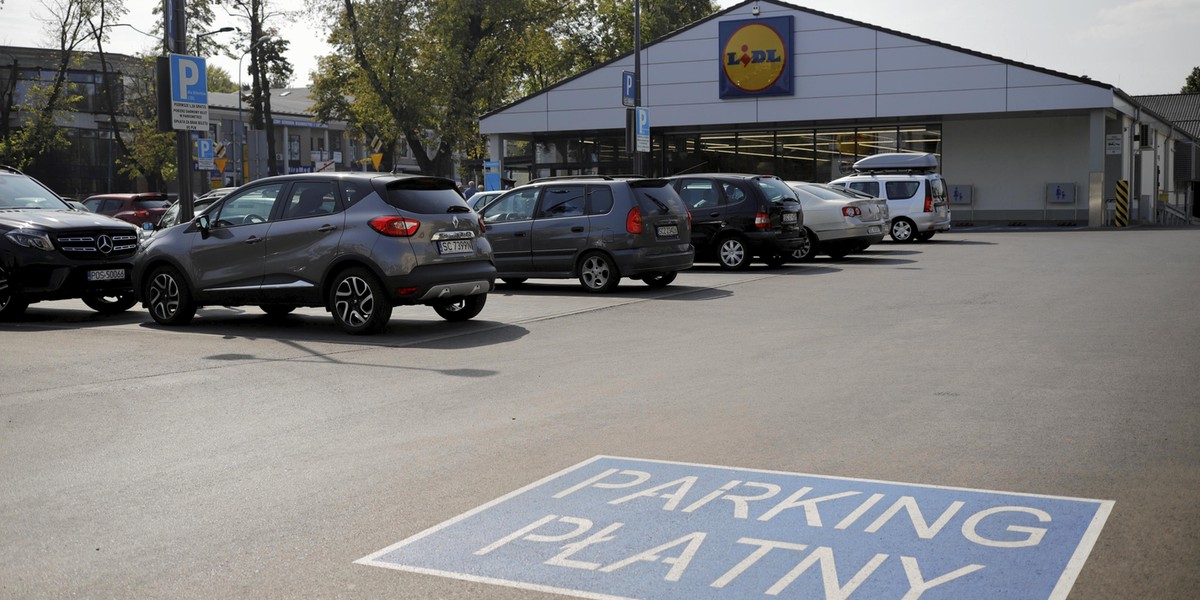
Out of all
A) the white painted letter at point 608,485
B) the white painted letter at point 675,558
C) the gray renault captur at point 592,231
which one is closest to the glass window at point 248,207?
the gray renault captur at point 592,231

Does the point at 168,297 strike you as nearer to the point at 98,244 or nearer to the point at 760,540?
the point at 98,244

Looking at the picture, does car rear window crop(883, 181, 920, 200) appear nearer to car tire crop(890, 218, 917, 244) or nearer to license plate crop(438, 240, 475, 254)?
car tire crop(890, 218, 917, 244)

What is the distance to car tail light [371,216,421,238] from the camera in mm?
12273

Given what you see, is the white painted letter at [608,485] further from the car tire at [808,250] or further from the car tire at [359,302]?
the car tire at [808,250]

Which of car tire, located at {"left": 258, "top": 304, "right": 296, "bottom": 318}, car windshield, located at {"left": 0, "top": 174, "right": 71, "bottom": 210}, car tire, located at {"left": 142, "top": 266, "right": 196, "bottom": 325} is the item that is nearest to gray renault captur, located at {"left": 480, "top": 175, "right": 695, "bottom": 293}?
car tire, located at {"left": 258, "top": 304, "right": 296, "bottom": 318}

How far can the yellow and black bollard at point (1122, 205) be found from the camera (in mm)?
40031

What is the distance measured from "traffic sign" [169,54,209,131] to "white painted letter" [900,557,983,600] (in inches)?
583

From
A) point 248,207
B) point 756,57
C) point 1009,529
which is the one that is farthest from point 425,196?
point 756,57

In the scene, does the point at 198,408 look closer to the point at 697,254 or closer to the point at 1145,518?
the point at 1145,518

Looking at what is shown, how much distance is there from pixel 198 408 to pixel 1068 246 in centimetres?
2429

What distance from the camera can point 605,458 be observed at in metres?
6.55

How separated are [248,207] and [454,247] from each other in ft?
7.73

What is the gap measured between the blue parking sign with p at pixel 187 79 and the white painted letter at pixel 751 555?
47.2ft

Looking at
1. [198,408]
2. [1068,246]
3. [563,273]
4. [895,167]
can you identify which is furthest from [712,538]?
[895,167]
